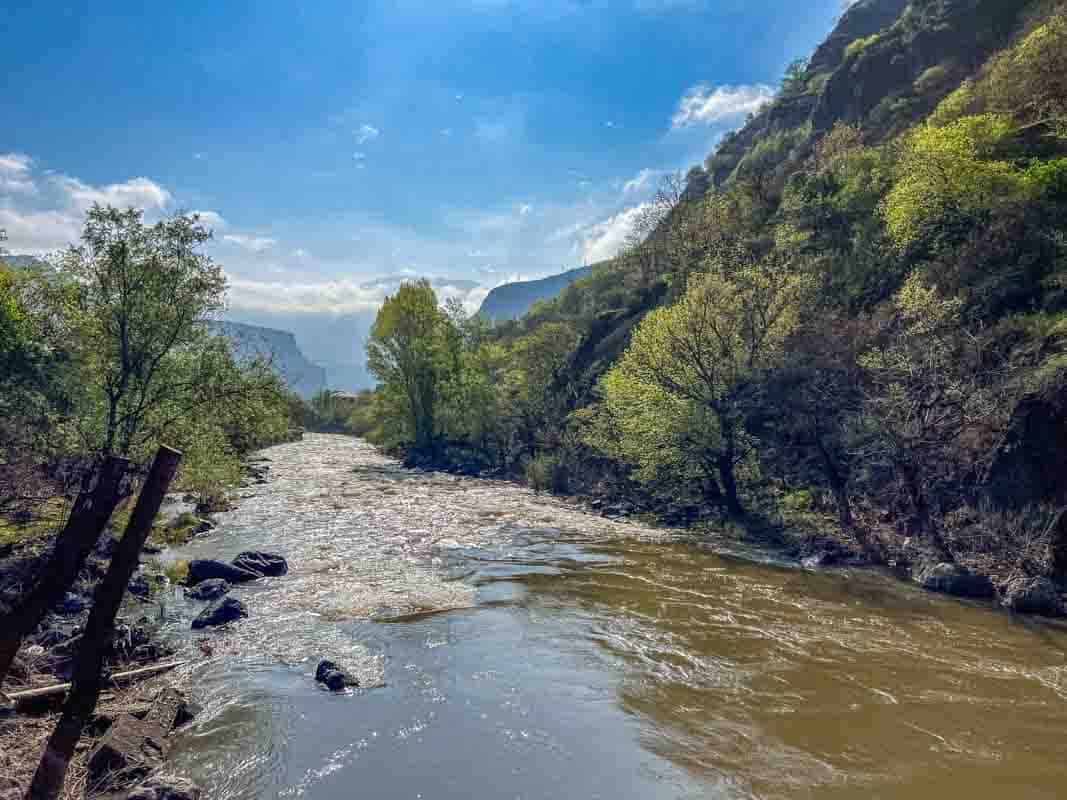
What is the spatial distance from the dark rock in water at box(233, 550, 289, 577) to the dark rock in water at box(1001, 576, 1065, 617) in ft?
74.8

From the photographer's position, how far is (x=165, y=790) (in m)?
8.34

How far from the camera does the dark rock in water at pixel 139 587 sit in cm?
1789

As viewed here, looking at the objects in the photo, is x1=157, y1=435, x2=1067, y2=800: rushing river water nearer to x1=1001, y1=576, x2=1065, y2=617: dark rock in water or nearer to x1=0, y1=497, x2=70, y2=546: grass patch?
x1=1001, y1=576, x2=1065, y2=617: dark rock in water

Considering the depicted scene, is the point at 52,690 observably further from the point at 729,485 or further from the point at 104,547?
the point at 729,485

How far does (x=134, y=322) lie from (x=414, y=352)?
161 feet

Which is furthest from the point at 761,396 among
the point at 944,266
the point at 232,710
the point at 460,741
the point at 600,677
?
the point at 232,710

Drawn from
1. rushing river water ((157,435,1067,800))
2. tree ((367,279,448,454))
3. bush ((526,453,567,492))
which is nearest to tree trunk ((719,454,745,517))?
rushing river water ((157,435,1067,800))

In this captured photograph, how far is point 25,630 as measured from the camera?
260 inches

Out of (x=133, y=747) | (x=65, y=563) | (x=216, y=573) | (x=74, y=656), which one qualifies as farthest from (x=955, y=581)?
(x=216, y=573)

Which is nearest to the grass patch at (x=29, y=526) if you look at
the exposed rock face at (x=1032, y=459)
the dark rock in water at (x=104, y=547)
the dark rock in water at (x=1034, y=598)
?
the dark rock in water at (x=104, y=547)

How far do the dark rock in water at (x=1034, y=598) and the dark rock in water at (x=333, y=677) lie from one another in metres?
17.8

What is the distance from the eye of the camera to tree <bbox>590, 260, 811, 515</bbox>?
30000mm

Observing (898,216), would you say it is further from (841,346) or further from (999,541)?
(999,541)

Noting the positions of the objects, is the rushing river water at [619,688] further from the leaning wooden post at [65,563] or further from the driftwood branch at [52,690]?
the leaning wooden post at [65,563]
